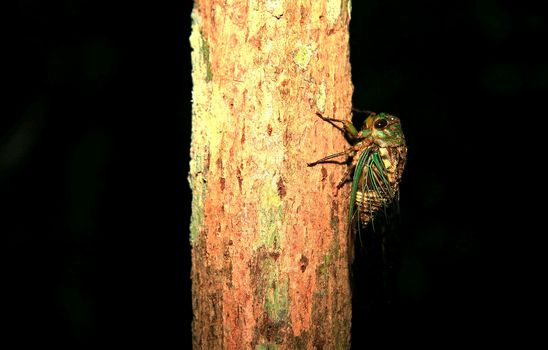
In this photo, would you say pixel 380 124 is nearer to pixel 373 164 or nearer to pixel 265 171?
pixel 373 164

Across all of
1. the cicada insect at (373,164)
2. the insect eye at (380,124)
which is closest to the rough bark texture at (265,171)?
the cicada insect at (373,164)

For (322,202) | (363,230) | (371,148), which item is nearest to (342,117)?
(322,202)

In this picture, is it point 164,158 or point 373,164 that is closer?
point 373,164

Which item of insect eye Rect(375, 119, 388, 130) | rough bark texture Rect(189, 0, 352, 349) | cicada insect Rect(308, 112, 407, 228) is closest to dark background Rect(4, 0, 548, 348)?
cicada insect Rect(308, 112, 407, 228)

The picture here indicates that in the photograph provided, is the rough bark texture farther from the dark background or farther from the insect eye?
the dark background

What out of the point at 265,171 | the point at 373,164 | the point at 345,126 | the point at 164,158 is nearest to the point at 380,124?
the point at 373,164

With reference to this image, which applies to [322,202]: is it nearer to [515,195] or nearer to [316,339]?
[316,339]
